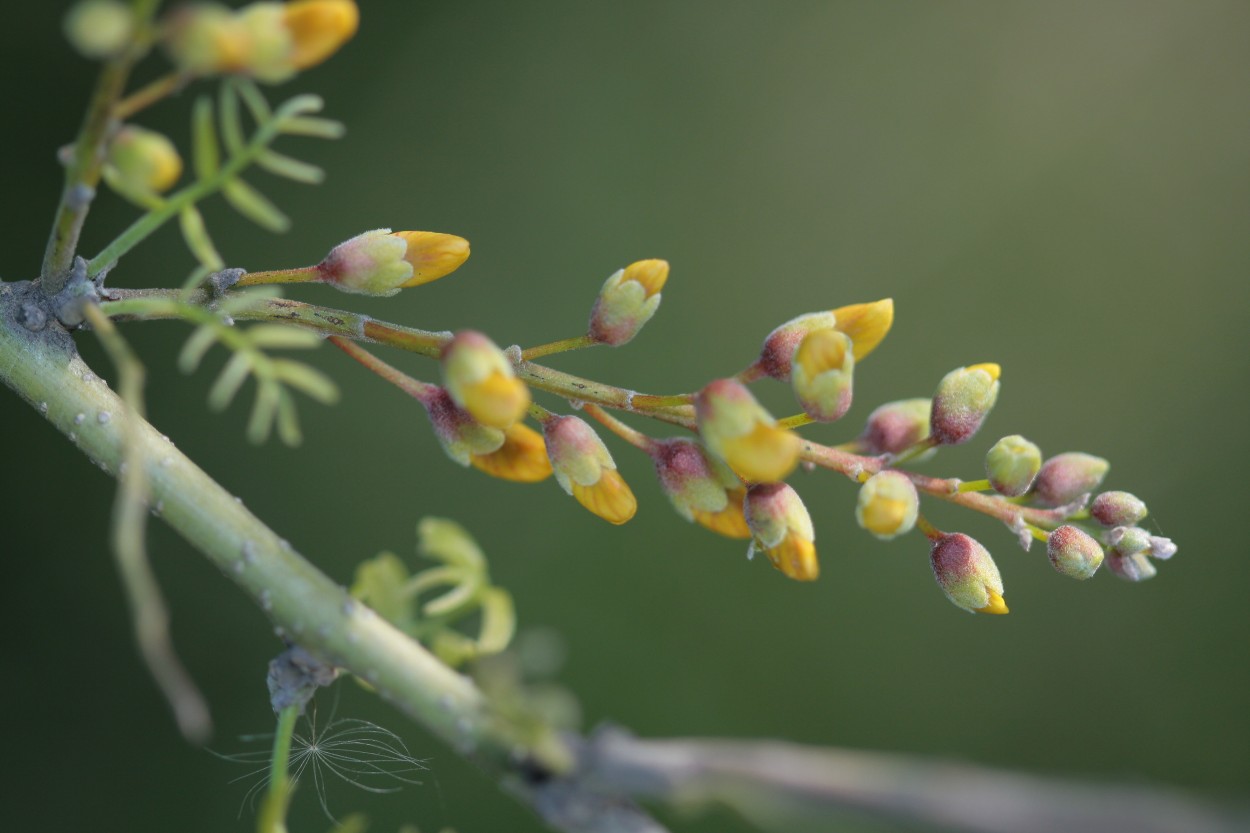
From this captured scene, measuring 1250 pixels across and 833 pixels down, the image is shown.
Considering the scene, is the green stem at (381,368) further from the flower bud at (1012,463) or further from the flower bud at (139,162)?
the flower bud at (1012,463)

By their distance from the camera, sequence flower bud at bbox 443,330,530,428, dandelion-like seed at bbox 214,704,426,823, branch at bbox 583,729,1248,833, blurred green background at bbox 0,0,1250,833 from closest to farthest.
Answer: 1. branch at bbox 583,729,1248,833
2. flower bud at bbox 443,330,530,428
3. dandelion-like seed at bbox 214,704,426,823
4. blurred green background at bbox 0,0,1250,833

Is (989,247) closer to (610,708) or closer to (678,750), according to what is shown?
(610,708)

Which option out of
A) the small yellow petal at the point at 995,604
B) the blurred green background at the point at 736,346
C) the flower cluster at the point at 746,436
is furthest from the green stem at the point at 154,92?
the blurred green background at the point at 736,346

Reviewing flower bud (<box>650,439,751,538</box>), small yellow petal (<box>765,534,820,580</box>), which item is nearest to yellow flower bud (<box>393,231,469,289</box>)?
flower bud (<box>650,439,751,538</box>)

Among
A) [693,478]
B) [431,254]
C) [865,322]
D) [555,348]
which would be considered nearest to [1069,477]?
[865,322]

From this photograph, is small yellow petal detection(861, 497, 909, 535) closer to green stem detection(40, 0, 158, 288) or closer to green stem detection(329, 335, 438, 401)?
green stem detection(329, 335, 438, 401)

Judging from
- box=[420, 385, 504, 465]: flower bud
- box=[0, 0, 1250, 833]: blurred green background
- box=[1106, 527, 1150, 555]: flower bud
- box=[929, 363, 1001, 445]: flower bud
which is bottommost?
box=[420, 385, 504, 465]: flower bud
